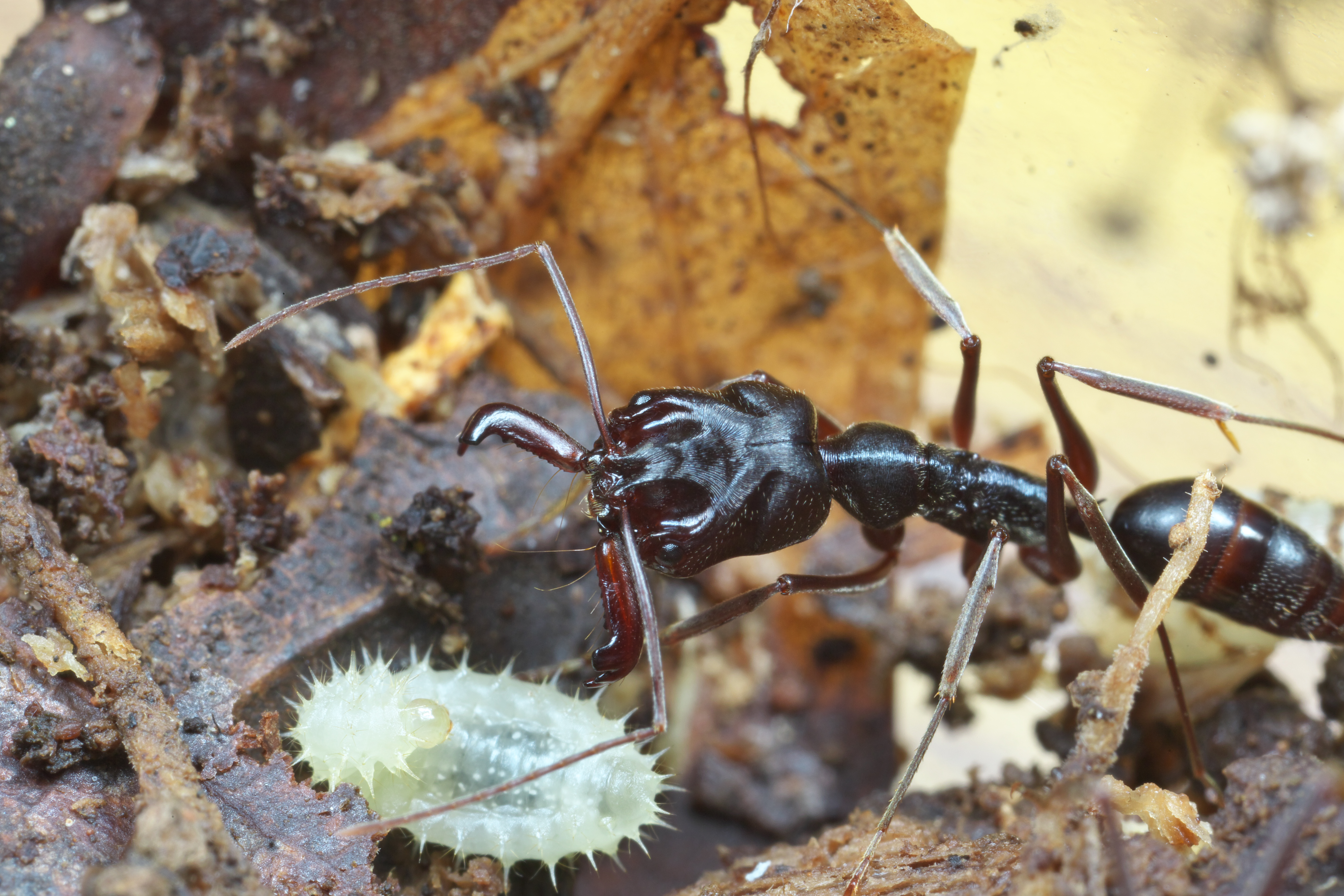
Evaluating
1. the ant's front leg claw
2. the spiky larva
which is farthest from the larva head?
the ant's front leg claw

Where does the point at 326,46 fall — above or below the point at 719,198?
above

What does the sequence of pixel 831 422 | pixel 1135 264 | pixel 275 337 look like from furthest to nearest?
pixel 1135 264 → pixel 831 422 → pixel 275 337

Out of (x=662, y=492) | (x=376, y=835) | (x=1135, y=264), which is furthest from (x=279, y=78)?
(x=1135, y=264)

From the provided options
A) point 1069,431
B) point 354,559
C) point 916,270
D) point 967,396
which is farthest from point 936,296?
point 354,559

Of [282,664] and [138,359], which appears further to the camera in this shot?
[138,359]

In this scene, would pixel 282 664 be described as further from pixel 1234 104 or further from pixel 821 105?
pixel 1234 104

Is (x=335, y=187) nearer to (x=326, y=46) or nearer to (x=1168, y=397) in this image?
(x=326, y=46)

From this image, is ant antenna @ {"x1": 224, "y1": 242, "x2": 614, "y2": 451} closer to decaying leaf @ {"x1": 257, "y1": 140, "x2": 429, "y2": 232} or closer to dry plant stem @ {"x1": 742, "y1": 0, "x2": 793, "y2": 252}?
decaying leaf @ {"x1": 257, "y1": 140, "x2": 429, "y2": 232}
